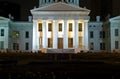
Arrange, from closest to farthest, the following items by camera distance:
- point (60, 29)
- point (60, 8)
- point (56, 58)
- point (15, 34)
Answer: point (56, 58) → point (60, 8) → point (60, 29) → point (15, 34)

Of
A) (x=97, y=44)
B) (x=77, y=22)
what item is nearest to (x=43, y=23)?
(x=77, y=22)

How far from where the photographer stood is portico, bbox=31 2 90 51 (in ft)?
244

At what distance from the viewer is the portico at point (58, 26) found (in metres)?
74.4

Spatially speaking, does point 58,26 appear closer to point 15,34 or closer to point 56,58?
point 15,34

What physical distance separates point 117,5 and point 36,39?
37.9m

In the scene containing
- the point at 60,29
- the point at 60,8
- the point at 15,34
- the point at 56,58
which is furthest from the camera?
the point at 15,34

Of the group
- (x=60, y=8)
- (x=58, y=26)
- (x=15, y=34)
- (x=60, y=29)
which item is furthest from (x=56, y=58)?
(x=15, y=34)

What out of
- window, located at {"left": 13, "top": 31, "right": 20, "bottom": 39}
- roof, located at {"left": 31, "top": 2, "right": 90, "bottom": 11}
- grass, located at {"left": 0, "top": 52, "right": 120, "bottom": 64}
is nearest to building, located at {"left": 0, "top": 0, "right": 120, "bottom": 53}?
roof, located at {"left": 31, "top": 2, "right": 90, "bottom": 11}

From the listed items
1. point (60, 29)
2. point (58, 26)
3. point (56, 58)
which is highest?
point (58, 26)

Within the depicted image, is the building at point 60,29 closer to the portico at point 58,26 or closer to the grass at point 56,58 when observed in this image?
the portico at point 58,26

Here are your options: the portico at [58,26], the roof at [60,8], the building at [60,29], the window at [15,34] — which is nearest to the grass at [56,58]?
the building at [60,29]

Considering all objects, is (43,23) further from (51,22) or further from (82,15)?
(82,15)

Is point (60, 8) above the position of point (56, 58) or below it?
above

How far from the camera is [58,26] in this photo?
75438 millimetres
